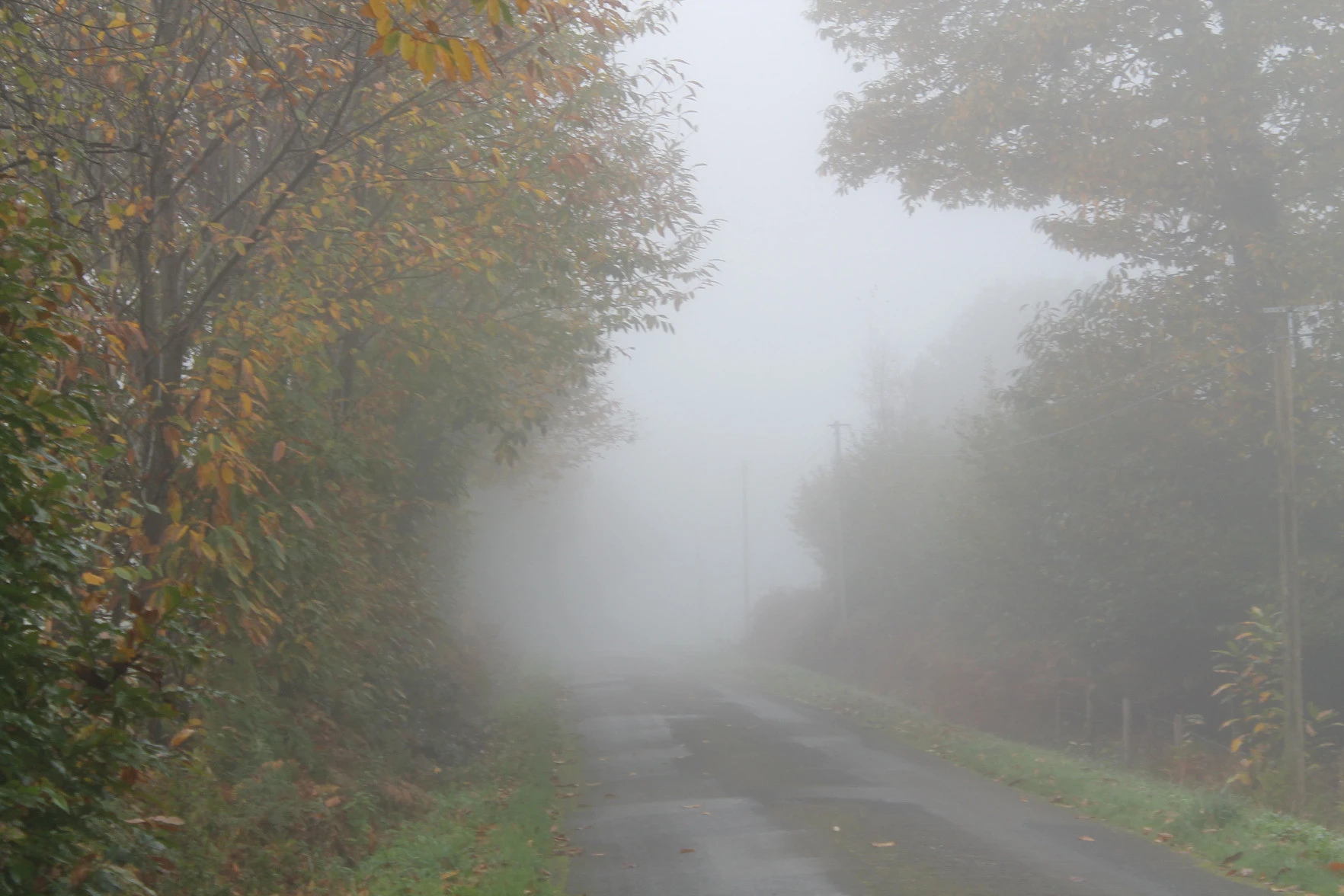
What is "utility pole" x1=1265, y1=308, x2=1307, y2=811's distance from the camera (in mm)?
15930

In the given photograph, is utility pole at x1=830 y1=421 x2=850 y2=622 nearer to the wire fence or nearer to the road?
the wire fence

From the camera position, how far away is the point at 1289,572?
16.6 m

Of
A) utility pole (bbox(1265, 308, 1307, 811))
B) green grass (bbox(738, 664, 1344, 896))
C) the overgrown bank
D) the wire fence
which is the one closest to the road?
green grass (bbox(738, 664, 1344, 896))

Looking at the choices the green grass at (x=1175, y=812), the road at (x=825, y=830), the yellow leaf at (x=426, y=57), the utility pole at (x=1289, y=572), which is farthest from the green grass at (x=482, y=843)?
the utility pole at (x=1289, y=572)

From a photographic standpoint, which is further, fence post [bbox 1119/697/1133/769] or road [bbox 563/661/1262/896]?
fence post [bbox 1119/697/1133/769]

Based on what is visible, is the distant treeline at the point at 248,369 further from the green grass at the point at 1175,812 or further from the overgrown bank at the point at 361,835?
the green grass at the point at 1175,812

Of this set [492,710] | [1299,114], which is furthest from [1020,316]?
[492,710]

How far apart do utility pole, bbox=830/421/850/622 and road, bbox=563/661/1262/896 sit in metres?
23.8

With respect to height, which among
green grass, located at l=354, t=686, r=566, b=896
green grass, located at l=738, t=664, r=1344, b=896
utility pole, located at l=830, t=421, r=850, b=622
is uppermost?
utility pole, located at l=830, t=421, r=850, b=622

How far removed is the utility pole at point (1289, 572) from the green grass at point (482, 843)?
1025 centimetres

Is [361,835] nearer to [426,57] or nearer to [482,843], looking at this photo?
[482,843]

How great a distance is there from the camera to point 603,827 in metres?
11.2

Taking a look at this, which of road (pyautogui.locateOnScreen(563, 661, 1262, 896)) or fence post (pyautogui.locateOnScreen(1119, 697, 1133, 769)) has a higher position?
road (pyautogui.locateOnScreen(563, 661, 1262, 896))

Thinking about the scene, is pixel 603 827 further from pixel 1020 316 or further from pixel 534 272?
pixel 1020 316
